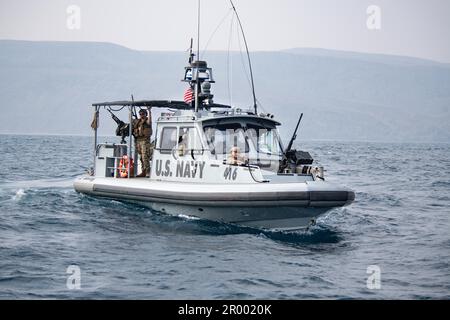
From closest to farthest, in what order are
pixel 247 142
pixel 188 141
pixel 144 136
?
pixel 247 142 < pixel 188 141 < pixel 144 136

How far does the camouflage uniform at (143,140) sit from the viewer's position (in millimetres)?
19750

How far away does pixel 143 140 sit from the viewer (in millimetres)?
19766

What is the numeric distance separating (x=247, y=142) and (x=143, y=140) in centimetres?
373

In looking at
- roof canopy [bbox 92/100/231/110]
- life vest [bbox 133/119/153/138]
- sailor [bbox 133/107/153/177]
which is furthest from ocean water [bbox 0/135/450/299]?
roof canopy [bbox 92/100/231/110]

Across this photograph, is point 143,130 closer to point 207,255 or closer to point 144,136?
point 144,136

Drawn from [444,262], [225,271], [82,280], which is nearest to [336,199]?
[444,262]

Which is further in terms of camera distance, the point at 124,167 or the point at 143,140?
the point at 124,167

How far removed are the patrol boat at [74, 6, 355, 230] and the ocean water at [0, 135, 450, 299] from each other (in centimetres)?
41

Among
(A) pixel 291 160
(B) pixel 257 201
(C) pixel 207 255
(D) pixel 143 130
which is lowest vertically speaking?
(C) pixel 207 255

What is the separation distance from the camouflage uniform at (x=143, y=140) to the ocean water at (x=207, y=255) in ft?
5.20

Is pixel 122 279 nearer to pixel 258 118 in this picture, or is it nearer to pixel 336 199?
pixel 336 199

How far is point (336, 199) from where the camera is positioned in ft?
49.8

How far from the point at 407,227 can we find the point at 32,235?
32.1 ft

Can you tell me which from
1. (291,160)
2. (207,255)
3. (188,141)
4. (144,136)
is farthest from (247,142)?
(207,255)
